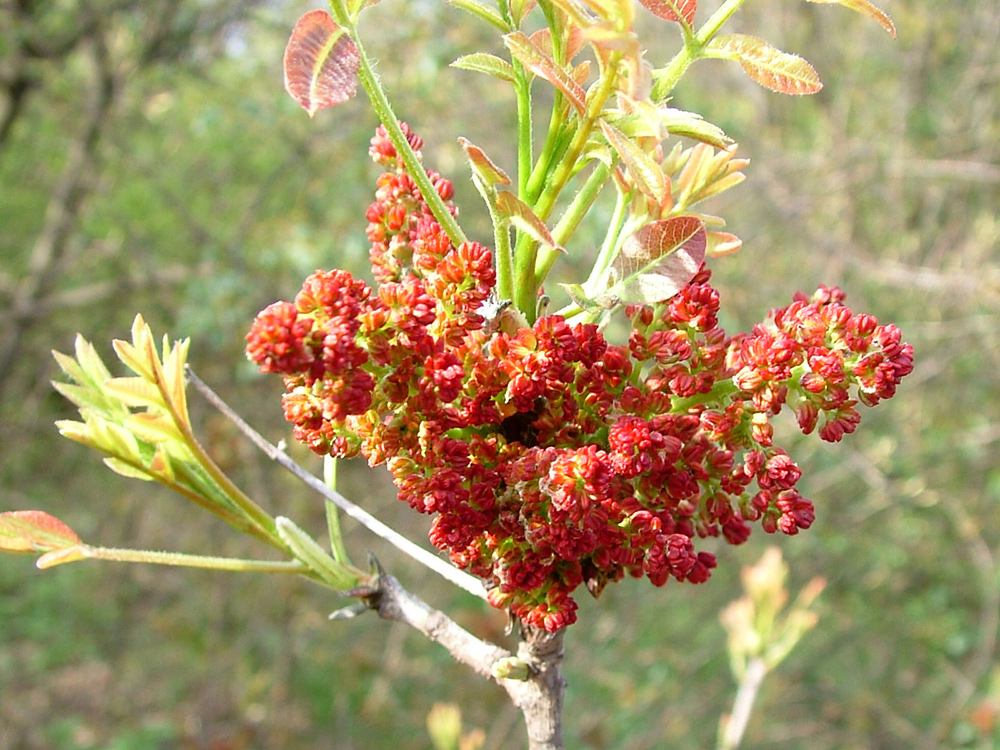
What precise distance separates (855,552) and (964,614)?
928 millimetres

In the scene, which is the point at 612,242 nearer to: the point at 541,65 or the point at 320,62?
the point at 541,65

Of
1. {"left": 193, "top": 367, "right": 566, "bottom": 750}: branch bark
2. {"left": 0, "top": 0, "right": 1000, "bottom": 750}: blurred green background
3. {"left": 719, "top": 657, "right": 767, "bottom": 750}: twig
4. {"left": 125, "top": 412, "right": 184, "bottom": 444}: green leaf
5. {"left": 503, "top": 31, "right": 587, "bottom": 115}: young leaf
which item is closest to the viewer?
{"left": 503, "top": 31, "right": 587, "bottom": 115}: young leaf

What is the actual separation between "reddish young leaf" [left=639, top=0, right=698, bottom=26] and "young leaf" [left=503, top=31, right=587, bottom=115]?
0.45 ft

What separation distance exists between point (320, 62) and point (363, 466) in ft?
13.9

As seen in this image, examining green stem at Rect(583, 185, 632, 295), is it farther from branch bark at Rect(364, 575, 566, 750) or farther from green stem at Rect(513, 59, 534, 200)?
branch bark at Rect(364, 575, 566, 750)

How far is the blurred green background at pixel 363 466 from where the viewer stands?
429 centimetres

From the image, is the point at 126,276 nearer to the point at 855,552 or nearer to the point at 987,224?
the point at 855,552

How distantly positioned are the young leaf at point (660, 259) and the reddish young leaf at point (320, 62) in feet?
1.07

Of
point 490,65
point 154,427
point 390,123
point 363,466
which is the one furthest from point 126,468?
point 363,466

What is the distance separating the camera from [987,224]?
4.86m

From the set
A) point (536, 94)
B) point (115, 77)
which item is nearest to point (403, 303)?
point (536, 94)

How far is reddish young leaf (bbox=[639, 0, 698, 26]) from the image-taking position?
866 millimetres

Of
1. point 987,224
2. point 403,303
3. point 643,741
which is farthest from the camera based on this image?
point 987,224

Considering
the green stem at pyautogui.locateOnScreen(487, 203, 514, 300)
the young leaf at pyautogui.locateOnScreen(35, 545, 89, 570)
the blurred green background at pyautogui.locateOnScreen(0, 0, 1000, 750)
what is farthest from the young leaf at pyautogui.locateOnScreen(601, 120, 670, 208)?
the blurred green background at pyautogui.locateOnScreen(0, 0, 1000, 750)
